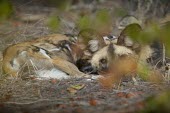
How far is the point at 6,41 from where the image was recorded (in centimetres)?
534

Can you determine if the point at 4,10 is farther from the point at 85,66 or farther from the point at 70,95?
the point at 85,66

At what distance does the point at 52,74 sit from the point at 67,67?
0.19m

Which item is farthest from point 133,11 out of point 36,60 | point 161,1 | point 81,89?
point 81,89

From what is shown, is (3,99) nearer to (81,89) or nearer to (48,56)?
(81,89)

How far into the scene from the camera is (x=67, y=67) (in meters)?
4.66

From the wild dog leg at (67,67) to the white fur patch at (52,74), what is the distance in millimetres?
43

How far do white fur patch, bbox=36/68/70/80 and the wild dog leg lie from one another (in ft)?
0.14

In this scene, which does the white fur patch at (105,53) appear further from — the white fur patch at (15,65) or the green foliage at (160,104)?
the green foliage at (160,104)

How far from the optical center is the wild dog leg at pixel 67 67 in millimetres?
4578

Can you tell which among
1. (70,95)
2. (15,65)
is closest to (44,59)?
(15,65)

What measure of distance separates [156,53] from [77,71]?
32.1 inches

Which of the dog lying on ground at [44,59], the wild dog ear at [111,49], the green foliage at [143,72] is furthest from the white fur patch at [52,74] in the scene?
the green foliage at [143,72]

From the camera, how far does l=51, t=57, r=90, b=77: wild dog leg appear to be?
458 centimetres

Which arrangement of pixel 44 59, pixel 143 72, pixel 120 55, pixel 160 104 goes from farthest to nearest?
A: pixel 44 59 < pixel 120 55 < pixel 143 72 < pixel 160 104
